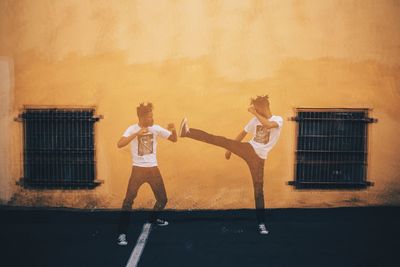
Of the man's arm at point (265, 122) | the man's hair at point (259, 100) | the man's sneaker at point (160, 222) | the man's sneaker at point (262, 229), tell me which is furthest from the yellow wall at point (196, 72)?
the man's sneaker at point (262, 229)

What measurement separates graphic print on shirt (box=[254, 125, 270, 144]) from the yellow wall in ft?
1.00

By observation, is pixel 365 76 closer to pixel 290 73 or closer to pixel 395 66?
pixel 395 66

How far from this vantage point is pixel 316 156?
642cm

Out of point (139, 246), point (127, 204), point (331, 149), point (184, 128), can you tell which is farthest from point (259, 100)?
point (139, 246)

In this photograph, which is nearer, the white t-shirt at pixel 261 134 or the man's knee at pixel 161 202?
the man's knee at pixel 161 202

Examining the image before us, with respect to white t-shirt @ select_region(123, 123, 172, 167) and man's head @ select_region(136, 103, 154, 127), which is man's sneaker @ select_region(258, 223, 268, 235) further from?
man's head @ select_region(136, 103, 154, 127)

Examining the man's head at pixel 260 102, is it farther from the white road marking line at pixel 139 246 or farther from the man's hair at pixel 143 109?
the white road marking line at pixel 139 246

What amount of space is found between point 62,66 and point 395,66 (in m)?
5.75

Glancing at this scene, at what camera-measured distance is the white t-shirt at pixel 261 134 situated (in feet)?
20.2

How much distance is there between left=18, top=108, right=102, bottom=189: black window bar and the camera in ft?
20.6

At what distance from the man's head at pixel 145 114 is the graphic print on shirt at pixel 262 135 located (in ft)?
5.91

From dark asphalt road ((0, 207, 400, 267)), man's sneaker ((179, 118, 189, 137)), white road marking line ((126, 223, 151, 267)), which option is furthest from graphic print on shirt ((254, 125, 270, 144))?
white road marking line ((126, 223, 151, 267))

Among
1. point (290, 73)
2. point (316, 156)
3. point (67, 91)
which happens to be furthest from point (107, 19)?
point (316, 156)

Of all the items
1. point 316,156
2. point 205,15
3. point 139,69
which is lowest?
point 316,156
